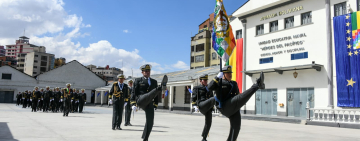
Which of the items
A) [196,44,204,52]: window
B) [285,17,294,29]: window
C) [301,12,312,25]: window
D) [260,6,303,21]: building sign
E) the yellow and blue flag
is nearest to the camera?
the yellow and blue flag

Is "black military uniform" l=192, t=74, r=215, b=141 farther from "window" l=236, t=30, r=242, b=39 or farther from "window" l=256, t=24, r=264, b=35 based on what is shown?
"window" l=236, t=30, r=242, b=39

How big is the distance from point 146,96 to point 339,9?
58.1ft

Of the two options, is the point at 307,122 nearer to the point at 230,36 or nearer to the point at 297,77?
the point at 297,77

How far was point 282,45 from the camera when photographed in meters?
22.3

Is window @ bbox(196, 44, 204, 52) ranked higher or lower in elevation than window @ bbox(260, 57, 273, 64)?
higher

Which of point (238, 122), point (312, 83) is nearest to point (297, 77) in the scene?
point (312, 83)

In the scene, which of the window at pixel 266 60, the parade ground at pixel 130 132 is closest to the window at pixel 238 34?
the window at pixel 266 60

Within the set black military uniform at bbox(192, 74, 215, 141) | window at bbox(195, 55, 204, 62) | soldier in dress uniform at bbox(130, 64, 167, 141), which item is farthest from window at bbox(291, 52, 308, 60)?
window at bbox(195, 55, 204, 62)

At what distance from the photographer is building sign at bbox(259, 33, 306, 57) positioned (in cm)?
2106

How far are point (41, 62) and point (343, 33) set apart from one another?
95759 millimetres

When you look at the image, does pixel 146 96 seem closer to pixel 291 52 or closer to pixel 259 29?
pixel 291 52

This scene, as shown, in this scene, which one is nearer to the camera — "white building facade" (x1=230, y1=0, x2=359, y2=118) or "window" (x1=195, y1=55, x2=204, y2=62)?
"white building facade" (x1=230, y1=0, x2=359, y2=118)

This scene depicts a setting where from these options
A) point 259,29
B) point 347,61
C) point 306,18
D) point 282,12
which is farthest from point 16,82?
point 347,61

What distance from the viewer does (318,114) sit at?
667 inches
